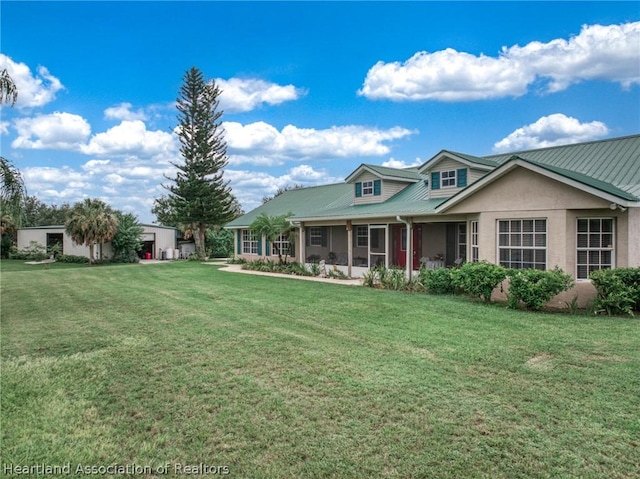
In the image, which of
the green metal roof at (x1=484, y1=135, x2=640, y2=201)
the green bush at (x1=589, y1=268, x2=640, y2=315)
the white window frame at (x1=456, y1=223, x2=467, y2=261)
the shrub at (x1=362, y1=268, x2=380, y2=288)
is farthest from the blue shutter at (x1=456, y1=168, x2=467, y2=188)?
the green bush at (x1=589, y1=268, x2=640, y2=315)

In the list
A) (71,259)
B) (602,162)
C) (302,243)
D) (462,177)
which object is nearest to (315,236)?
(302,243)

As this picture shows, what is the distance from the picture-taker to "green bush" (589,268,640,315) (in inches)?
355

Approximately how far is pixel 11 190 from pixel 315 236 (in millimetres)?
15729

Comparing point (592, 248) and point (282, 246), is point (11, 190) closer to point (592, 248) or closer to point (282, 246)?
point (592, 248)

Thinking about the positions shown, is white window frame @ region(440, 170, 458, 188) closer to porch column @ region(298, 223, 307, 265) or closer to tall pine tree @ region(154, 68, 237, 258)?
porch column @ region(298, 223, 307, 265)

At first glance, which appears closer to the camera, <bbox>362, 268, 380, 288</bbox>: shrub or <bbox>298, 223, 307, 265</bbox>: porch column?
<bbox>362, 268, 380, 288</bbox>: shrub

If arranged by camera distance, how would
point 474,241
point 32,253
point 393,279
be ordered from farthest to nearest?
point 32,253
point 393,279
point 474,241

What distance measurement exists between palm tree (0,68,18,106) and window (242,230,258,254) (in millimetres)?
17207

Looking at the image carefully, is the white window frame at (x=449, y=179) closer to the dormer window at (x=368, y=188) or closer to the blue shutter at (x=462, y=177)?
the blue shutter at (x=462, y=177)

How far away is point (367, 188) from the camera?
19.0m

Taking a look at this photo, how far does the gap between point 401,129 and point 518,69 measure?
321 inches

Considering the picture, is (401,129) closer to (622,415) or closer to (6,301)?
(6,301)

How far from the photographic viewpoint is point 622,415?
418cm

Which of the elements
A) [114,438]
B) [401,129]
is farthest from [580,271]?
[401,129]
